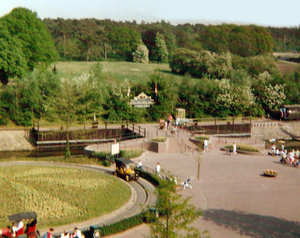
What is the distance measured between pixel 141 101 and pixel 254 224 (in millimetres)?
37801

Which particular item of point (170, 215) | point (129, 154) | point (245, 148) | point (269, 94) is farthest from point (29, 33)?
point (170, 215)

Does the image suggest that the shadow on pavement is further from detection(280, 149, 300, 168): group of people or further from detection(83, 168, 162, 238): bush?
detection(280, 149, 300, 168): group of people

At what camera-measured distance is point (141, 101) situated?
58844mm

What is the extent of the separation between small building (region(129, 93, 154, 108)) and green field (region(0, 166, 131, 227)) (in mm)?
26682

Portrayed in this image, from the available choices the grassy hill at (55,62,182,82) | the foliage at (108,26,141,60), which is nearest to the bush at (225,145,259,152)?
the grassy hill at (55,62,182,82)

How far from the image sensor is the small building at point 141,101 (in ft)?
193

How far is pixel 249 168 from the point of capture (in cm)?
3556

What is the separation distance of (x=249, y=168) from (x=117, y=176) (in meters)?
12.0

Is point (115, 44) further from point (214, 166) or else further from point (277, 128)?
point (214, 166)

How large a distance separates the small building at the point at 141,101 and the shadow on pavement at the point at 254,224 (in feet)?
116

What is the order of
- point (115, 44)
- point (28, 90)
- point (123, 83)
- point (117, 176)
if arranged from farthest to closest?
point (115, 44) < point (123, 83) < point (28, 90) < point (117, 176)

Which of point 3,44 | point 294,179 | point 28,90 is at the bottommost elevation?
point 294,179

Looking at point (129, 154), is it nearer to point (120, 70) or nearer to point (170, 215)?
point (170, 215)

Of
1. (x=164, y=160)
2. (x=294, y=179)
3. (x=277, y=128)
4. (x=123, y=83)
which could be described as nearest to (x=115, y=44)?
(x=123, y=83)
